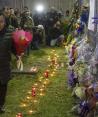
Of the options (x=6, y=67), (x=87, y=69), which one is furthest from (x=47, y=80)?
(x=6, y=67)

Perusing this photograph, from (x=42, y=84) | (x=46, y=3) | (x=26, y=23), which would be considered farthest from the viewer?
(x=46, y=3)

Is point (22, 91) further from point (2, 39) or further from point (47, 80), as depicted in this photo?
point (2, 39)

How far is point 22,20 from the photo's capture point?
1512 centimetres

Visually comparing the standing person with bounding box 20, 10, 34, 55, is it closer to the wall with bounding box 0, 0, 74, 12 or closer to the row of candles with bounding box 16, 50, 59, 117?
the row of candles with bounding box 16, 50, 59, 117

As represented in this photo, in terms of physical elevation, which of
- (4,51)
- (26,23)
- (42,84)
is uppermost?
(4,51)

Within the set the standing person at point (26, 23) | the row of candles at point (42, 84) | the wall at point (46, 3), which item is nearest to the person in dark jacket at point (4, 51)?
the row of candles at point (42, 84)

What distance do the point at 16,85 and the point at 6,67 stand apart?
2.95 meters

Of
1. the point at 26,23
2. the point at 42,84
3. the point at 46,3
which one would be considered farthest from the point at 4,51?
the point at 46,3

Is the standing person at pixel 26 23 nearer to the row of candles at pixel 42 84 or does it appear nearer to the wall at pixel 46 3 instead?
the row of candles at pixel 42 84

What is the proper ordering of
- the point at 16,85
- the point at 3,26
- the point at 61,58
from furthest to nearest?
the point at 61,58
the point at 16,85
the point at 3,26

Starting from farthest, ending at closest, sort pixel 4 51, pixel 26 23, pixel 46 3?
pixel 46 3, pixel 26 23, pixel 4 51

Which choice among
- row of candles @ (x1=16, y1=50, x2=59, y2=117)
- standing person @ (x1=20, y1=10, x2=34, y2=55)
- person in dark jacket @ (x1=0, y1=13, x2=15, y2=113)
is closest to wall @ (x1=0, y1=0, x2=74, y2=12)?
standing person @ (x1=20, y1=10, x2=34, y2=55)

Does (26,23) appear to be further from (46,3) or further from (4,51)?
(4,51)

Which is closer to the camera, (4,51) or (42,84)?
(4,51)
